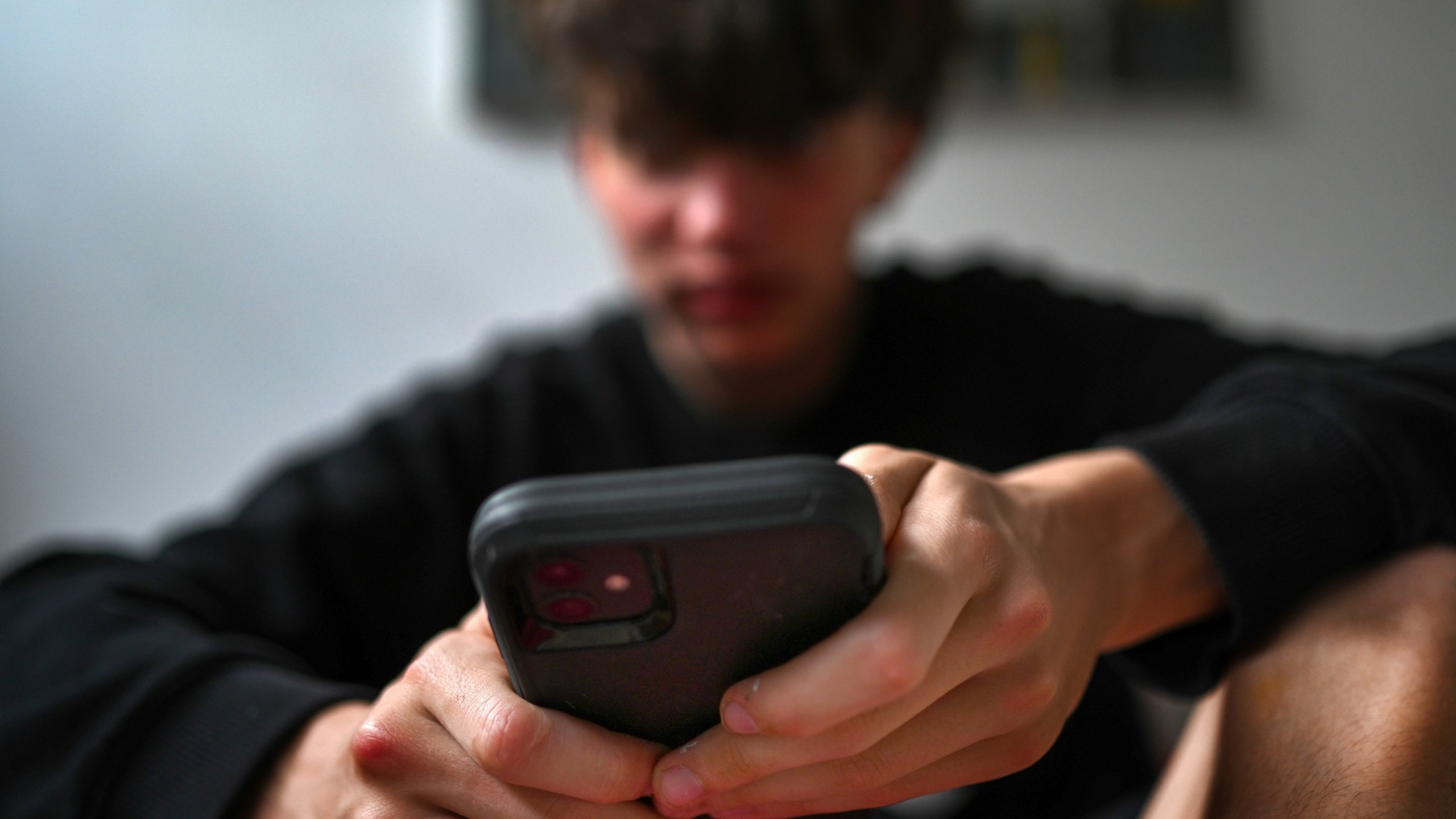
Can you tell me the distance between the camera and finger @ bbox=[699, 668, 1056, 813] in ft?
0.89

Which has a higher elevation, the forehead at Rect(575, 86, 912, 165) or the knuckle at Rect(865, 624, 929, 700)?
the forehead at Rect(575, 86, 912, 165)

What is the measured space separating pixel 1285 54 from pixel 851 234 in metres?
0.98

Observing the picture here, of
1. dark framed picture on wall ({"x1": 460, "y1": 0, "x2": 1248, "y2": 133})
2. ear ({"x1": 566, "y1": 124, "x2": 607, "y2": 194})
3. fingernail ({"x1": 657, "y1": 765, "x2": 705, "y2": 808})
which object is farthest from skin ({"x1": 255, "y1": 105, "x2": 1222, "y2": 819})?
dark framed picture on wall ({"x1": 460, "y1": 0, "x2": 1248, "y2": 133})

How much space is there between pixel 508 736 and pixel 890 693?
4.4 inches

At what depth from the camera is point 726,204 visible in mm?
676

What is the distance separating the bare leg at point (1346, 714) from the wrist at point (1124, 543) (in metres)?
0.04

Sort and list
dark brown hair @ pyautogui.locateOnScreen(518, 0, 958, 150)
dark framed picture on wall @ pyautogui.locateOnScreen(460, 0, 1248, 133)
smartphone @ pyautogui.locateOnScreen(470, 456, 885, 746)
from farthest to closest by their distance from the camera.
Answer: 1. dark framed picture on wall @ pyautogui.locateOnScreen(460, 0, 1248, 133)
2. dark brown hair @ pyautogui.locateOnScreen(518, 0, 958, 150)
3. smartphone @ pyautogui.locateOnScreen(470, 456, 885, 746)

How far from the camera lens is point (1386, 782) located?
300 mm

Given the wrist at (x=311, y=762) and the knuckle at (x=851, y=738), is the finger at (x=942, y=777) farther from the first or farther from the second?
the wrist at (x=311, y=762)

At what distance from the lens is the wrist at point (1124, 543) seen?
0.34 meters

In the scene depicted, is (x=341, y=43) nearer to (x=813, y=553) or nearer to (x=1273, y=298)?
(x=813, y=553)

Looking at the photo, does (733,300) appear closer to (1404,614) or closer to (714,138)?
(714,138)

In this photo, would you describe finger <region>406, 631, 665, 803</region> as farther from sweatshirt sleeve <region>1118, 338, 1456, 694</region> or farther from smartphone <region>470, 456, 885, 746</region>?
sweatshirt sleeve <region>1118, 338, 1456, 694</region>

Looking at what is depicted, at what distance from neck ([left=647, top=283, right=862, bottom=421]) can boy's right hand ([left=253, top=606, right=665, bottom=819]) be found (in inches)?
19.5
